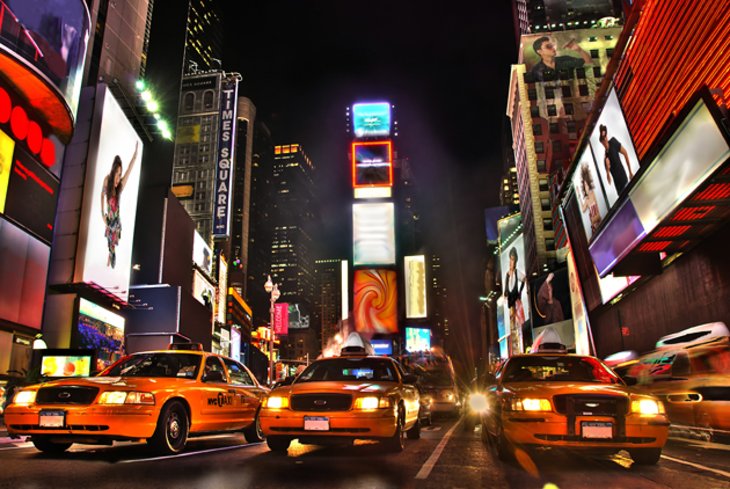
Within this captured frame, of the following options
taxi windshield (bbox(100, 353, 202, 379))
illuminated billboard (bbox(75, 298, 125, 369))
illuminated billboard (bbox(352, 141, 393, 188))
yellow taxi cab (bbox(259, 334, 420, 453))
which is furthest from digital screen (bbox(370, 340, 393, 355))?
yellow taxi cab (bbox(259, 334, 420, 453))

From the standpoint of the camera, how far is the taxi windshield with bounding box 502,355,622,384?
8.05 meters

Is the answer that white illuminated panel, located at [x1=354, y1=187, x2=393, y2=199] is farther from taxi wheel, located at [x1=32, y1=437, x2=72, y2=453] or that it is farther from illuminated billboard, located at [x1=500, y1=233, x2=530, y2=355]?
taxi wheel, located at [x1=32, y1=437, x2=72, y2=453]

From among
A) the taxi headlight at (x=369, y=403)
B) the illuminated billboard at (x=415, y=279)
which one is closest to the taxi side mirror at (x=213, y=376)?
the taxi headlight at (x=369, y=403)

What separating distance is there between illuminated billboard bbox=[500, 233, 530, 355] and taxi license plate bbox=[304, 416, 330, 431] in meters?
57.3

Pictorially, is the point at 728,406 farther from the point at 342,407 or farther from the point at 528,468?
the point at 342,407

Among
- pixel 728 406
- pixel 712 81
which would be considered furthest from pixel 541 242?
pixel 728 406

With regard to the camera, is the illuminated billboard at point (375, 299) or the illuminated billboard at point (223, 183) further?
the illuminated billboard at point (375, 299)

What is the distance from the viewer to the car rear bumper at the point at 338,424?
22.9 feet

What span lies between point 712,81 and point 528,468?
42.8 feet

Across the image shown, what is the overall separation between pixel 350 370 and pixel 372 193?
66.5 meters

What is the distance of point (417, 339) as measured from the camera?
83562 mm

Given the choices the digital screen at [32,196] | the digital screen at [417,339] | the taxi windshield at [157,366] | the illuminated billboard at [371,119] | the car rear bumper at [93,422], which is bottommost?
the car rear bumper at [93,422]

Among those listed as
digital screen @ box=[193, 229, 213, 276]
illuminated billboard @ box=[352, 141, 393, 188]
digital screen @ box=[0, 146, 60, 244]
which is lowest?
digital screen @ box=[0, 146, 60, 244]

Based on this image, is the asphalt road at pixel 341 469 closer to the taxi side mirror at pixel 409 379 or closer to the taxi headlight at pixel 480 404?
the taxi side mirror at pixel 409 379
